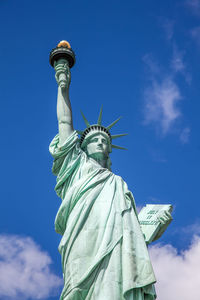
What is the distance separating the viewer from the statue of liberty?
36.9 feet

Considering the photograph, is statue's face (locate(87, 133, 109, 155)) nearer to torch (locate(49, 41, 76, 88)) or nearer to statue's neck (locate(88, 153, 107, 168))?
statue's neck (locate(88, 153, 107, 168))

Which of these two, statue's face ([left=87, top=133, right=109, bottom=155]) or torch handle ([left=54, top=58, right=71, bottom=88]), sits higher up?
torch handle ([left=54, top=58, right=71, bottom=88])

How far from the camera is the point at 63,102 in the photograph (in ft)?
47.9

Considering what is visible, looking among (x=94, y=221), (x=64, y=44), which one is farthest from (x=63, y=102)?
(x=94, y=221)

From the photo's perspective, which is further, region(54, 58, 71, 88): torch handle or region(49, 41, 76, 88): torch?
region(49, 41, 76, 88): torch

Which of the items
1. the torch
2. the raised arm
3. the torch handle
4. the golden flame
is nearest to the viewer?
the raised arm

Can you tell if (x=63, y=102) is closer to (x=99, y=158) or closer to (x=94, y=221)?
(x=99, y=158)

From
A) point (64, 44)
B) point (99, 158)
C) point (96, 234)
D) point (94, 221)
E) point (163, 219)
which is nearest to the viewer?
point (96, 234)

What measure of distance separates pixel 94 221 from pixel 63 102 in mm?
3780

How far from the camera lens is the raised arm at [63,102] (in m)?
14.2

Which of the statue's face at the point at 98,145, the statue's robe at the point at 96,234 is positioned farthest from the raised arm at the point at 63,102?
the statue's face at the point at 98,145

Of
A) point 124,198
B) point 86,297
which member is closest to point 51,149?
point 124,198

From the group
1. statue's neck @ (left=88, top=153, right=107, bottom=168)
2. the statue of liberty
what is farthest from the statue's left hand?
statue's neck @ (left=88, top=153, right=107, bottom=168)

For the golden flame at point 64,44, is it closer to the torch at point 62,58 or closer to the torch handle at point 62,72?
the torch at point 62,58
